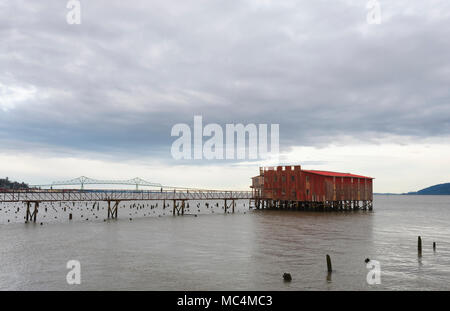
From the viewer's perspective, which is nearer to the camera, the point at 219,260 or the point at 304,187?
the point at 219,260

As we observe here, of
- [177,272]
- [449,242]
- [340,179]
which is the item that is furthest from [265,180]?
[177,272]

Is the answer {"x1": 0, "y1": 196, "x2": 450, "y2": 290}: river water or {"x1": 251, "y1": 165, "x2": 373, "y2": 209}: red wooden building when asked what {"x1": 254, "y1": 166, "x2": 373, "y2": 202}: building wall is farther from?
{"x1": 0, "y1": 196, "x2": 450, "y2": 290}: river water

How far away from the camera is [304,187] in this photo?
78.6 meters

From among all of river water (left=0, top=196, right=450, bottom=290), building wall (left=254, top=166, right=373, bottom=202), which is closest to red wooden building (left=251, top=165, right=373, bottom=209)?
building wall (left=254, top=166, right=373, bottom=202)

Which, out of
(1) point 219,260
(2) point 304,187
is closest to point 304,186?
(2) point 304,187

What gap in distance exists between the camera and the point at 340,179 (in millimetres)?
84125

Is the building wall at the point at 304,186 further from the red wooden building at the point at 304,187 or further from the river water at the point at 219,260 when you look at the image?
the river water at the point at 219,260

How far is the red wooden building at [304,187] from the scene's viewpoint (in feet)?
257

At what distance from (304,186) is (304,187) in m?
0.23

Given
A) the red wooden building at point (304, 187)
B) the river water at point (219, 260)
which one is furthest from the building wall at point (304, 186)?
the river water at point (219, 260)

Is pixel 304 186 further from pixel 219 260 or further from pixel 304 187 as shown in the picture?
pixel 219 260

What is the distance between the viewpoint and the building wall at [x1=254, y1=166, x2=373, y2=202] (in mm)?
78250

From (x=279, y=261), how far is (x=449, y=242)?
76.0ft
